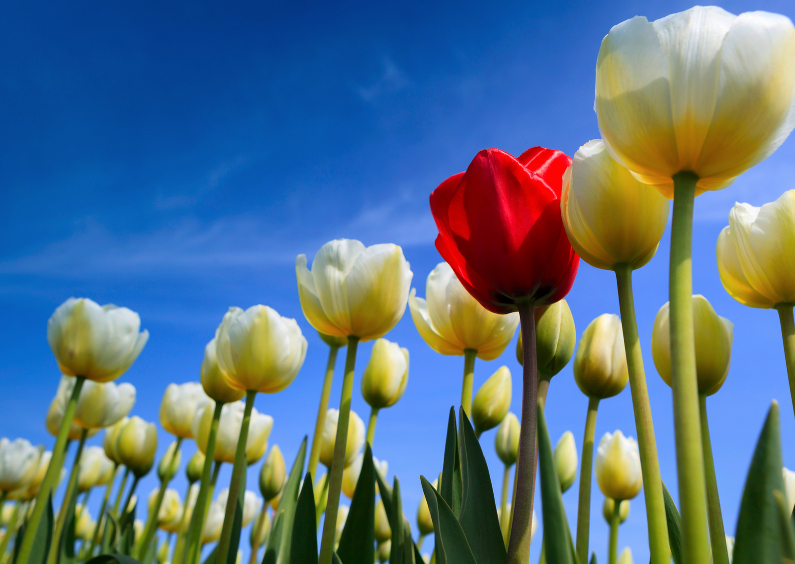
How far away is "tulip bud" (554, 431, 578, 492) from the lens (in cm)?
180

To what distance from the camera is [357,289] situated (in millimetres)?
1061

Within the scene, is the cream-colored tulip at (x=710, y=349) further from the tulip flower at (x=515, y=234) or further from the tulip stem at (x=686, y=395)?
the tulip stem at (x=686, y=395)

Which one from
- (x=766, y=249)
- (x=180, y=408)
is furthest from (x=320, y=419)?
(x=180, y=408)

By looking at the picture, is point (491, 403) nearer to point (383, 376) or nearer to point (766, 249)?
point (383, 376)

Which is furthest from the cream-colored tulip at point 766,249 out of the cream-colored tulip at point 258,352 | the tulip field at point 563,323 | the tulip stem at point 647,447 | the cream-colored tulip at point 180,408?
the cream-colored tulip at point 180,408

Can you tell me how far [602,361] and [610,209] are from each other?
0.44 meters

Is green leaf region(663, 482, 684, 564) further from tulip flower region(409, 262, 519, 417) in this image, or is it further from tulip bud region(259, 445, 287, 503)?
tulip bud region(259, 445, 287, 503)

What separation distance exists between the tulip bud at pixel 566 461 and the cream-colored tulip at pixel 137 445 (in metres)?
1.62

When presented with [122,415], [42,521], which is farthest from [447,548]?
[122,415]

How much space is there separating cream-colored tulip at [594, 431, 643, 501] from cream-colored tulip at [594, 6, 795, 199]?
117 centimetres

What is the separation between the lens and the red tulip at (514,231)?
0.66 m

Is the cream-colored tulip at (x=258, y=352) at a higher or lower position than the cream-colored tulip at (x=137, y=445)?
higher

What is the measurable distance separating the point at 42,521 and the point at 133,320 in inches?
23.5

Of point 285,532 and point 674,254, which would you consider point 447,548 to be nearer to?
point 674,254
